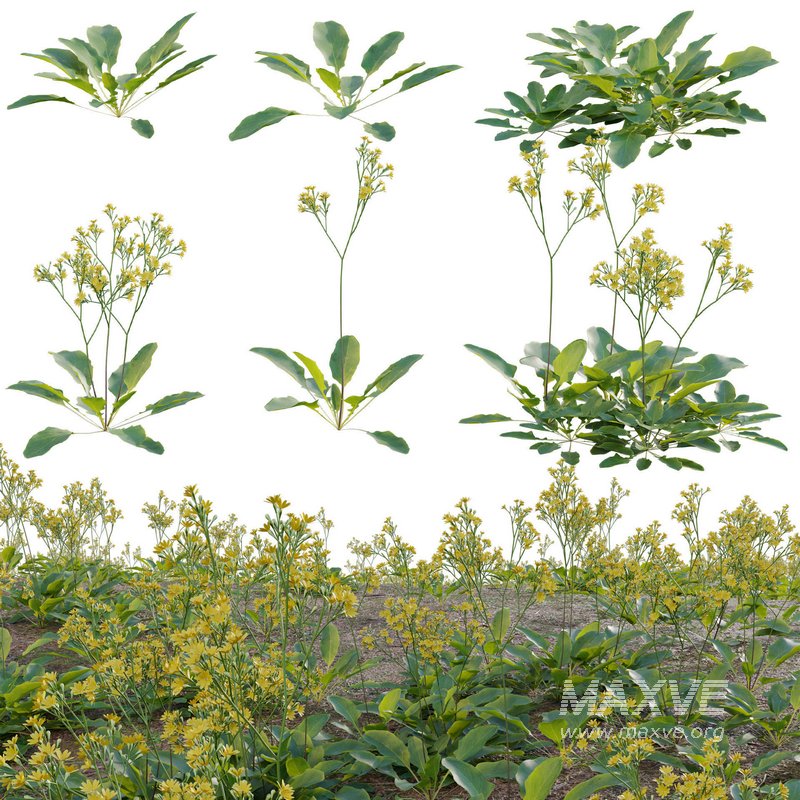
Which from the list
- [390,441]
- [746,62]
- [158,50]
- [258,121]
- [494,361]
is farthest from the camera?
[746,62]

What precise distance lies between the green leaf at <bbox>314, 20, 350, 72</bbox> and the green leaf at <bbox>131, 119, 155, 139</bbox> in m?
0.65

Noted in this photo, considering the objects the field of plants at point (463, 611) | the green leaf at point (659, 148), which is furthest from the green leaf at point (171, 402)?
the green leaf at point (659, 148)

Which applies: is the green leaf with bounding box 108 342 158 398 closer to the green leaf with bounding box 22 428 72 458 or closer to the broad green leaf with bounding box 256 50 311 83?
the green leaf with bounding box 22 428 72 458

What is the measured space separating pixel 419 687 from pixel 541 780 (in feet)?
1.78

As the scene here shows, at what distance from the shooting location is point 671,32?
3.32 metres

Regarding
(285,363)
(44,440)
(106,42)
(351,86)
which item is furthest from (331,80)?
(44,440)

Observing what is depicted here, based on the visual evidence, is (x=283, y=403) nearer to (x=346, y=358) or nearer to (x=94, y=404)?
(x=346, y=358)

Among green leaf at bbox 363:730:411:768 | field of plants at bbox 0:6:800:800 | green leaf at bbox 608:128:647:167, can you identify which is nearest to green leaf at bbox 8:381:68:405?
field of plants at bbox 0:6:800:800

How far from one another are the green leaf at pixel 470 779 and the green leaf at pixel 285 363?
125 centimetres

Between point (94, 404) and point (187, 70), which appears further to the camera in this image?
point (187, 70)

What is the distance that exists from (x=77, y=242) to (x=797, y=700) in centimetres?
270

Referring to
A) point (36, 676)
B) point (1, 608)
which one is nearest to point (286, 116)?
point (36, 676)

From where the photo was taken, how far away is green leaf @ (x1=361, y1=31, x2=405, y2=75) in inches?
108

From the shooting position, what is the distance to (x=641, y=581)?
2602 mm
